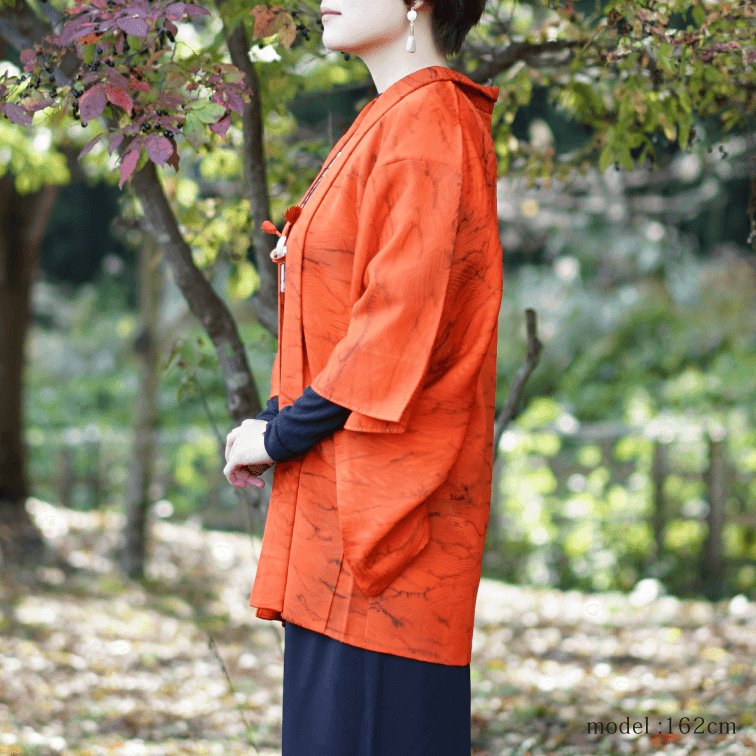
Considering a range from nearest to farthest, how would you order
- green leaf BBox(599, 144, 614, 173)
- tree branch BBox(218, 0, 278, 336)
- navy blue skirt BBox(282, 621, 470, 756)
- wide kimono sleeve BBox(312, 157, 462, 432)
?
wide kimono sleeve BBox(312, 157, 462, 432) < navy blue skirt BBox(282, 621, 470, 756) < tree branch BBox(218, 0, 278, 336) < green leaf BBox(599, 144, 614, 173)

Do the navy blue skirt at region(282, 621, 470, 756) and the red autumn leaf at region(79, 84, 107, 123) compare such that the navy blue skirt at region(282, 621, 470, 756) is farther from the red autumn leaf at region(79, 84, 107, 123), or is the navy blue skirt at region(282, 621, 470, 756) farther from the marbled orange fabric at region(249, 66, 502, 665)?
the red autumn leaf at region(79, 84, 107, 123)

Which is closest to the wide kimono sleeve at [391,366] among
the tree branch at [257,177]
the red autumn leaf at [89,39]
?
the red autumn leaf at [89,39]

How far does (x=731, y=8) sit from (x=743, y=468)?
14.7ft

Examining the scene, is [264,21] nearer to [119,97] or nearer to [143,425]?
[119,97]

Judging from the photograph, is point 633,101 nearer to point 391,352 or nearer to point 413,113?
point 413,113

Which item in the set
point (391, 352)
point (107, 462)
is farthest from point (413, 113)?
point (107, 462)

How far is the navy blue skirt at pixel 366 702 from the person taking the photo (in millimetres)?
1765

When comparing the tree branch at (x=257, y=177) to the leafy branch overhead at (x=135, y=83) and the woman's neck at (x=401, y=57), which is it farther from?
the woman's neck at (x=401, y=57)

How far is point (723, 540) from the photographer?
21.5 ft

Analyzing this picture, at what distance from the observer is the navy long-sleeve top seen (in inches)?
66.6

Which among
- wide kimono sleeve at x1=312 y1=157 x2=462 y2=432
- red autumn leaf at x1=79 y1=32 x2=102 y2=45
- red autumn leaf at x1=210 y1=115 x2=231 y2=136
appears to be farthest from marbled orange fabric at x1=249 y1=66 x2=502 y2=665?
red autumn leaf at x1=79 y1=32 x2=102 y2=45

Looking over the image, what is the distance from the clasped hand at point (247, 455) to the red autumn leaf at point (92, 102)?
2.12 ft

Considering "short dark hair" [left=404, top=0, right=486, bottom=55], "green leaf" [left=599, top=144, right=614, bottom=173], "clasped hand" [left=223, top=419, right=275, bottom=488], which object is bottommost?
"clasped hand" [left=223, top=419, right=275, bottom=488]

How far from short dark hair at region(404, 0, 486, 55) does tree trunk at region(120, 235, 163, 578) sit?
212 inches
